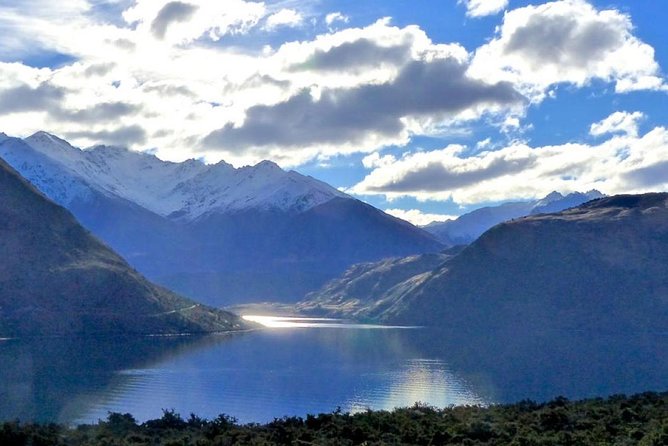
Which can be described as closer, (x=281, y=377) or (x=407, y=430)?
(x=407, y=430)

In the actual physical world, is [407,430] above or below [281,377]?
above

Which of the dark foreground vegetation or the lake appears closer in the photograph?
the dark foreground vegetation

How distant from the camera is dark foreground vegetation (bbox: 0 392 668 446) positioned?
164 feet

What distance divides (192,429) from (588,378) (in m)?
94.0

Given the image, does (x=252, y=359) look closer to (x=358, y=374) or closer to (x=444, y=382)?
(x=358, y=374)

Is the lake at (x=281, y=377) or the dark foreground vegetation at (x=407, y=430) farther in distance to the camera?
the lake at (x=281, y=377)

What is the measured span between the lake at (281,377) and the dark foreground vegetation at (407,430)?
2842 cm

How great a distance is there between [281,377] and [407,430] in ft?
265

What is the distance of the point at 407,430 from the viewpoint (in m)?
55.1

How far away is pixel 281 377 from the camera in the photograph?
5276 inches

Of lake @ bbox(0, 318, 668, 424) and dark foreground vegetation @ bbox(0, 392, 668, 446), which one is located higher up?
dark foreground vegetation @ bbox(0, 392, 668, 446)

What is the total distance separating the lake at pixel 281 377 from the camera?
331 feet

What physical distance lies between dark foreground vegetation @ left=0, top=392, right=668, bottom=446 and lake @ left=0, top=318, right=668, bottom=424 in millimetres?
28417

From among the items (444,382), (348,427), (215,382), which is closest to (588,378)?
(444,382)
